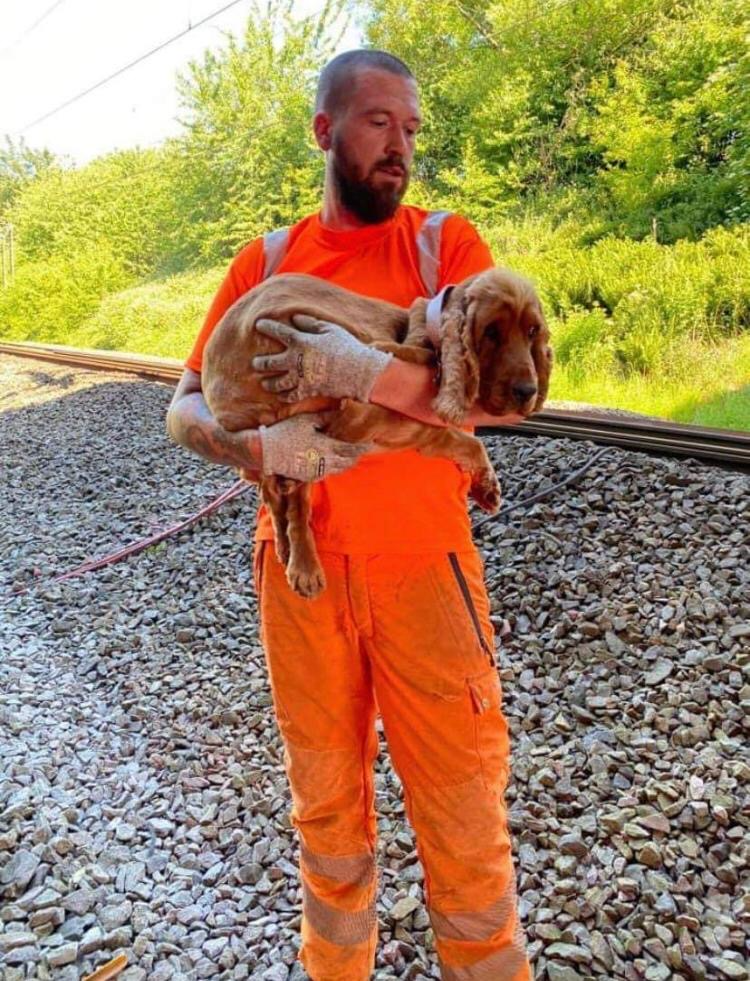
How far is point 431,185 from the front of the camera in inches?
940

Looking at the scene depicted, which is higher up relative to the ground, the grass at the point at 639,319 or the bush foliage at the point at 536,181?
the bush foliage at the point at 536,181

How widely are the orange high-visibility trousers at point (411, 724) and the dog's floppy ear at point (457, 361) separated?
431 mm

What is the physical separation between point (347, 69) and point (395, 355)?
2.65ft

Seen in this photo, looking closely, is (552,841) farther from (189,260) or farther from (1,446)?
(189,260)

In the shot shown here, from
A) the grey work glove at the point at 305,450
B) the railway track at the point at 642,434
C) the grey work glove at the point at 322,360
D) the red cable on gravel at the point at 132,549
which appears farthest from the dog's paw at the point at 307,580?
the red cable on gravel at the point at 132,549

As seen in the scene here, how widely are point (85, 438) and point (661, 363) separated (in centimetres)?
787

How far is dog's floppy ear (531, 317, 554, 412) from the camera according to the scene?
1970 mm

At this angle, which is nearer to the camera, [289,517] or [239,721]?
[289,517]

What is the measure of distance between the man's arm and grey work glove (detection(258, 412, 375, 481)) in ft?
0.16

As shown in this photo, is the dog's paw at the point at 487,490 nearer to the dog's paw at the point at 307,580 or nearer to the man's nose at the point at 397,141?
the dog's paw at the point at 307,580

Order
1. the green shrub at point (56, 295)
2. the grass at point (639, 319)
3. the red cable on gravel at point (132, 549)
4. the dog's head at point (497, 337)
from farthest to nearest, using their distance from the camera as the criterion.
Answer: the green shrub at point (56, 295)
the grass at point (639, 319)
the red cable on gravel at point (132, 549)
the dog's head at point (497, 337)

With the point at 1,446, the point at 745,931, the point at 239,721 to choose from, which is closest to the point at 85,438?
the point at 1,446

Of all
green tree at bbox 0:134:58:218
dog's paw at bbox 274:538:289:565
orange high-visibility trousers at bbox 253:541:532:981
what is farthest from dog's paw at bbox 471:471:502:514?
green tree at bbox 0:134:58:218

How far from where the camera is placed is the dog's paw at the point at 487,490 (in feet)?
7.63
